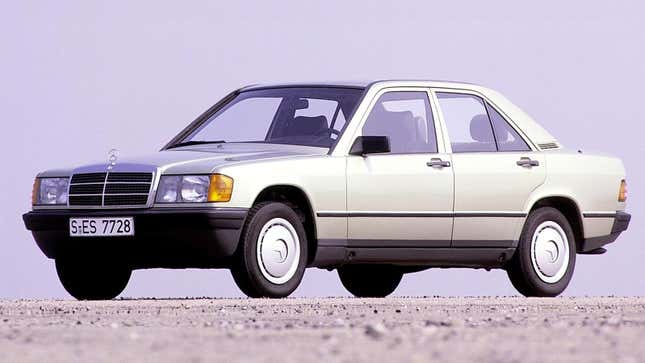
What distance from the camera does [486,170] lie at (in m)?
13.1

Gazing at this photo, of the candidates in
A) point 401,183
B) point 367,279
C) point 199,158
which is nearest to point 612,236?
point 367,279

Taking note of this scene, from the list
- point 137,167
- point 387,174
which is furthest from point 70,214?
point 387,174

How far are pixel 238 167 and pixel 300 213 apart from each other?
803 millimetres

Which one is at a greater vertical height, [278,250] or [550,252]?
[278,250]

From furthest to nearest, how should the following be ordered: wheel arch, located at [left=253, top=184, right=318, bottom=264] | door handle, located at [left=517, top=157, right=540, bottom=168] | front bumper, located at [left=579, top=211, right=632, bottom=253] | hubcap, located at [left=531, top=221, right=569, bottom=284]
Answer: front bumper, located at [left=579, top=211, right=632, bottom=253] → hubcap, located at [left=531, top=221, right=569, bottom=284] → door handle, located at [left=517, top=157, right=540, bottom=168] → wheel arch, located at [left=253, top=184, right=318, bottom=264]

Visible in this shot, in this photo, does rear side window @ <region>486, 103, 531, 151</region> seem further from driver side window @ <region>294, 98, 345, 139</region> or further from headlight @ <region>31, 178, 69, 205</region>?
headlight @ <region>31, 178, 69, 205</region>

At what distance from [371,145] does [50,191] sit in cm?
261

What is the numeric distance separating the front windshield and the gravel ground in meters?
2.10

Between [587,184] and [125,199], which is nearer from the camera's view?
[125,199]

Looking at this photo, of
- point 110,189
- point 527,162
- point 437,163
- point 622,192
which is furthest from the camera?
point 622,192

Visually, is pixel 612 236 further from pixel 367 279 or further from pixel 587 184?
pixel 367 279

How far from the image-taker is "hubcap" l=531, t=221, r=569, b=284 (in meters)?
13.6

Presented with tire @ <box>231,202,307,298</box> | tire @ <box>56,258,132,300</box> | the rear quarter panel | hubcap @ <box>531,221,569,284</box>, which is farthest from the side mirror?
tire @ <box>56,258,132,300</box>

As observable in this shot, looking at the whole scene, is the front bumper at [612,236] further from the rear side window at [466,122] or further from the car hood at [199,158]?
the car hood at [199,158]
